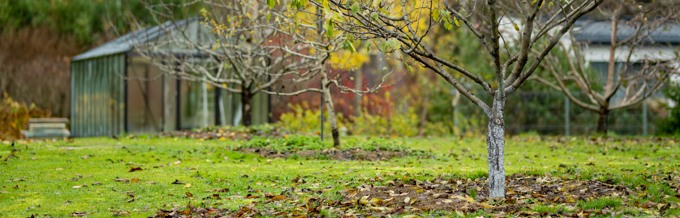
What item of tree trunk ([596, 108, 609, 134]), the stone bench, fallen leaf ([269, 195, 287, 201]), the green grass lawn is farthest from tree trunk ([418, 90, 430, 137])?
fallen leaf ([269, 195, 287, 201])

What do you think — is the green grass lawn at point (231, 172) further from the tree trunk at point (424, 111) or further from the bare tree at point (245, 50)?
the tree trunk at point (424, 111)

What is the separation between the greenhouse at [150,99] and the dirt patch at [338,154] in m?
9.16

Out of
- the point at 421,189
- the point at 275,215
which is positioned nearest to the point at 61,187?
the point at 275,215

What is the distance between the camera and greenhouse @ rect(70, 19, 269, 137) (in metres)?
24.3

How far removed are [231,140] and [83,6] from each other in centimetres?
2289

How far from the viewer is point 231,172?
12.5 metres

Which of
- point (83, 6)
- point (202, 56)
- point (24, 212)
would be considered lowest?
point (24, 212)

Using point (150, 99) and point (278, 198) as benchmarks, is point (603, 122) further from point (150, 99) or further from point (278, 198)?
point (278, 198)

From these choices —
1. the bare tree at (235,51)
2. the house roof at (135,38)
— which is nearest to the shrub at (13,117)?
the house roof at (135,38)

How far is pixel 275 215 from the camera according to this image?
903 centimetres

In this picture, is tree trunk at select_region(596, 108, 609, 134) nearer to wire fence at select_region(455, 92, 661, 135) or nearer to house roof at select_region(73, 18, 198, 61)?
wire fence at select_region(455, 92, 661, 135)

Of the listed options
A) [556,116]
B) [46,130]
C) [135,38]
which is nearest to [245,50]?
[135,38]

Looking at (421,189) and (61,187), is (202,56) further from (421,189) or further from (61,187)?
(421,189)

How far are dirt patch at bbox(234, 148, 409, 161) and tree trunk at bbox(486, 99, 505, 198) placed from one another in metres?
4.81
